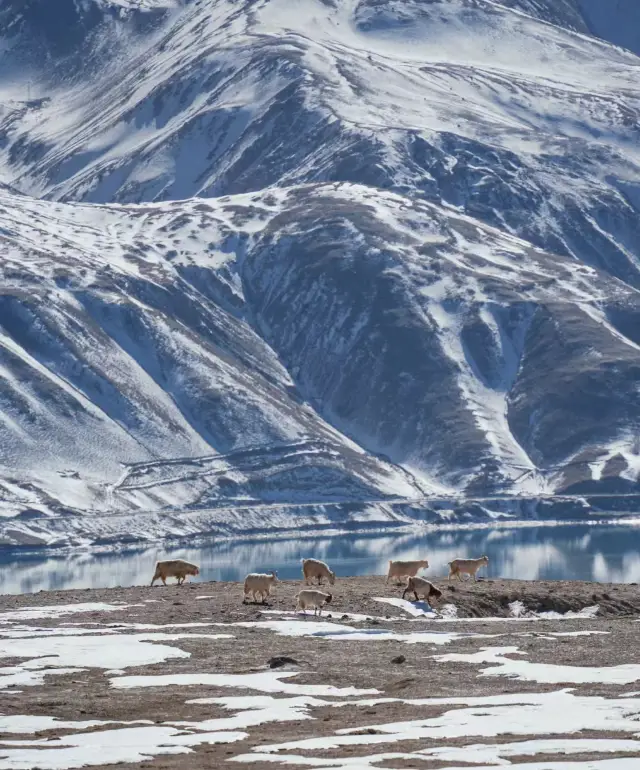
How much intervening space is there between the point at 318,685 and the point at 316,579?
2970 centimetres

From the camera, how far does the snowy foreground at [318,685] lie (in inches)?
1251

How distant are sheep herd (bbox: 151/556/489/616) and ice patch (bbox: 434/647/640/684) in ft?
36.1

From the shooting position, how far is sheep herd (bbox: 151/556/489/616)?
56031mm

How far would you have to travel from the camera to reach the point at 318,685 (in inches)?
1592

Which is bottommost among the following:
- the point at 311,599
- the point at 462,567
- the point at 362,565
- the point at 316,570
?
the point at 311,599

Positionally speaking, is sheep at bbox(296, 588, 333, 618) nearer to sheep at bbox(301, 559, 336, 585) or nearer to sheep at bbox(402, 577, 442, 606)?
sheep at bbox(402, 577, 442, 606)

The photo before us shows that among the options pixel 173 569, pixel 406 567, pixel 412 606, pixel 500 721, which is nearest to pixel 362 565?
pixel 173 569

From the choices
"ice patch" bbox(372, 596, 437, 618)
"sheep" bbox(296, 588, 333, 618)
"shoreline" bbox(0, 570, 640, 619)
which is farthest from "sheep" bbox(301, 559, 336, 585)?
"sheep" bbox(296, 588, 333, 618)

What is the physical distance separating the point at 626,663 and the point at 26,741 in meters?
16.5

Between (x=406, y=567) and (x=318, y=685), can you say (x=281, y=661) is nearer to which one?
(x=318, y=685)

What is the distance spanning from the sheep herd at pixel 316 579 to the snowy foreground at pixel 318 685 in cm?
77

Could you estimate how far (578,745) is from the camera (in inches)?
1233

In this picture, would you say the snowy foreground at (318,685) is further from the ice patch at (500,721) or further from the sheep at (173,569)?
the sheep at (173,569)

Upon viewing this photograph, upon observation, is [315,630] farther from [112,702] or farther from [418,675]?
[112,702]
